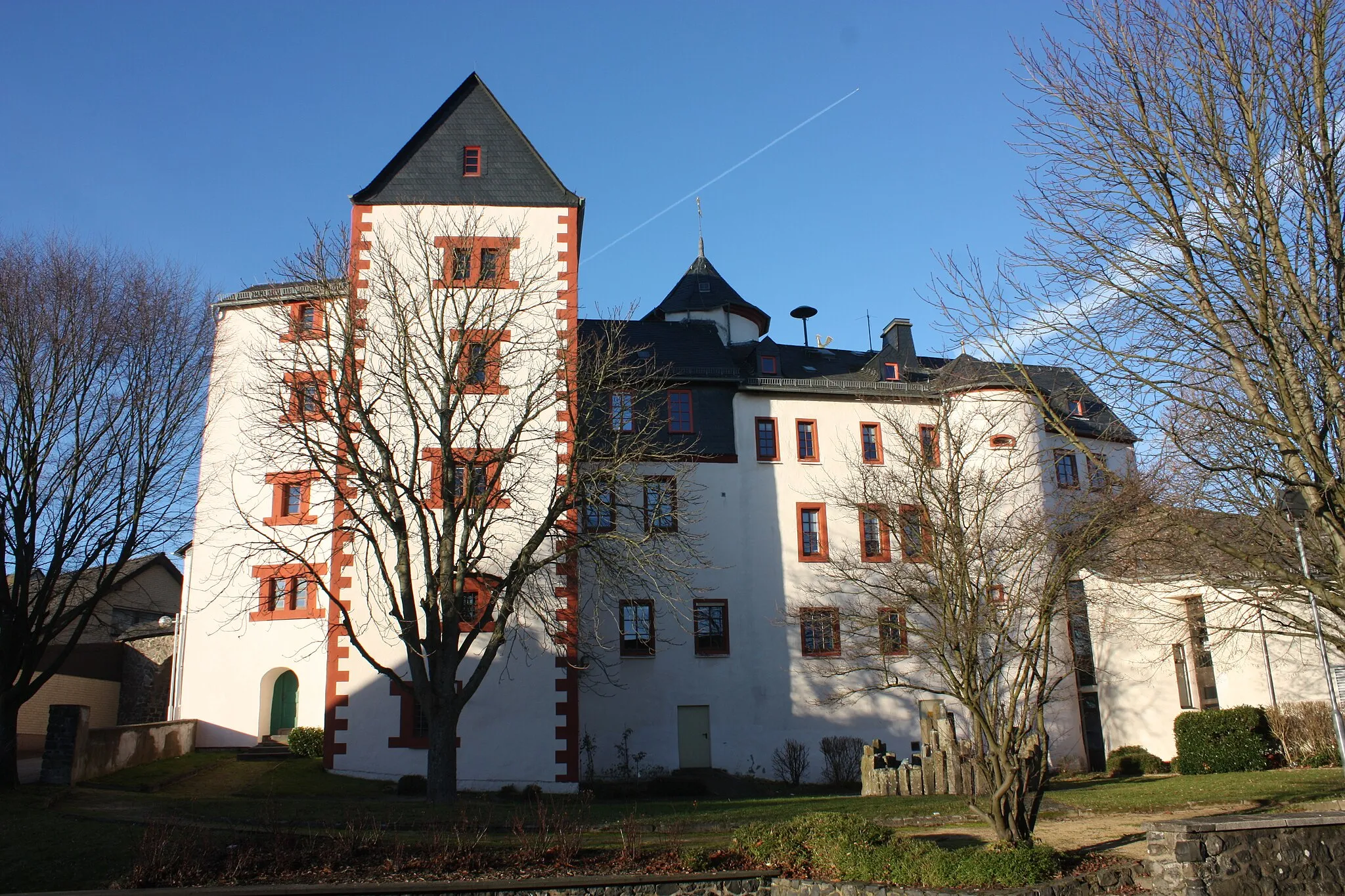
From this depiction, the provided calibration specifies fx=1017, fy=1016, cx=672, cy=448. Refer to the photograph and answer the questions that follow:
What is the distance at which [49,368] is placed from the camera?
65.9ft

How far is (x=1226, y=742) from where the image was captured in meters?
25.4

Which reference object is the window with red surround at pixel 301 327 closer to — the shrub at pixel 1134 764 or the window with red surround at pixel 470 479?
the window with red surround at pixel 470 479

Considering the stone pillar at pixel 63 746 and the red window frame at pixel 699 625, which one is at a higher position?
the red window frame at pixel 699 625

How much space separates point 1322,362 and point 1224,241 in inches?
63.8

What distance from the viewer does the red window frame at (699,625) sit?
29109mm

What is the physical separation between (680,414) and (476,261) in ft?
30.3

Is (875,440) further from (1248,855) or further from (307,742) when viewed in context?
(1248,855)

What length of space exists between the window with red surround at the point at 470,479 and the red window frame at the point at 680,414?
29.7 ft

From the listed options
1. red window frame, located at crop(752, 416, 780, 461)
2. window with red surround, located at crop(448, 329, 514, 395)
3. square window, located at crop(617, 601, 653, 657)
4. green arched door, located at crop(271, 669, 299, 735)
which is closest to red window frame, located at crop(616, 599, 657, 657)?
square window, located at crop(617, 601, 653, 657)

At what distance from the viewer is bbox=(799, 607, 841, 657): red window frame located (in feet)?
96.5

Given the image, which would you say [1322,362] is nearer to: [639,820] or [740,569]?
[639,820]

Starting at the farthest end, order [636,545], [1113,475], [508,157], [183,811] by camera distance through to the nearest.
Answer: [508,157] → [636,545] → [183,811] → [1113,475]

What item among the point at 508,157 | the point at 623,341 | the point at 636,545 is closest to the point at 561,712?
the point at 636,545

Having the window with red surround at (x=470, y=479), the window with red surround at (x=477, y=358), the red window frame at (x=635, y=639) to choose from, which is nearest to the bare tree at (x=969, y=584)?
the red window frame at (x=635, y=639)
